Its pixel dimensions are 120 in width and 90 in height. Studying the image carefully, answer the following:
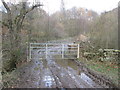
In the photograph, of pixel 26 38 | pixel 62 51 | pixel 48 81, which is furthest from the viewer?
pixel 62 51

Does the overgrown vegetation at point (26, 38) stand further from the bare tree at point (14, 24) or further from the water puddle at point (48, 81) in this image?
the water puddle at point (48, 81)

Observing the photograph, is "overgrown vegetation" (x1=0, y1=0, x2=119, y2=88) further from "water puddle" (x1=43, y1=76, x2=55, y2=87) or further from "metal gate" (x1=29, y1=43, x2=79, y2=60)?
"water puddle" (x1=43, y1=76, x2=55, y2=87)

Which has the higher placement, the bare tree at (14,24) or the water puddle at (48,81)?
the bare tree at (14,24)

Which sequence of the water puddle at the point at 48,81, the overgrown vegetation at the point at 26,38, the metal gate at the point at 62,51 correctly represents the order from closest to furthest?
the water puddle at the point at 48,81 < the overgrown vegetation at the point at 26,38 < the metal gate at the point at 62,51

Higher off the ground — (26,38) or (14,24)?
(14,24)

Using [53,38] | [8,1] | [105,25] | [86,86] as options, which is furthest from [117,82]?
[53,38]

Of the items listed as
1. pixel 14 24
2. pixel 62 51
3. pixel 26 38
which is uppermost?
pixel 14 24

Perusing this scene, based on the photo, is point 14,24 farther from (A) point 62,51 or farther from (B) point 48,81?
(B) point 48,81

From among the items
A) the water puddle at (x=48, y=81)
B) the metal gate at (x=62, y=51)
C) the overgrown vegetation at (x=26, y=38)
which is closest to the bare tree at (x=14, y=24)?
the overgrown vegetation at (x=26, y=38)

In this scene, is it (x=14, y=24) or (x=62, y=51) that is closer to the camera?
(x=14, y=24)

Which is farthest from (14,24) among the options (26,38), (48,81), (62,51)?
(48,81)

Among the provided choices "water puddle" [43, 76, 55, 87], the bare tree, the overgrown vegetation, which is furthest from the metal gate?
"water puddle" [43, 76, 55, 87]

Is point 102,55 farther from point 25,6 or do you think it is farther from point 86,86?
point 25,6

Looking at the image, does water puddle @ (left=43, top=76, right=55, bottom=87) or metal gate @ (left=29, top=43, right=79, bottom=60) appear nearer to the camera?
water puddle @ (left=43, top=76, right=55, bottom=87)
